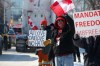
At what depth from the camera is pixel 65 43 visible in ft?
27.3

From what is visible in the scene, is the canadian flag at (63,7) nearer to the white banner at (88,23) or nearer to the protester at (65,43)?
the protester at (65,43)

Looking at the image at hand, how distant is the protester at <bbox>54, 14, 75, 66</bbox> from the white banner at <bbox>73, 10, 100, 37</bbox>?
0.84 metres

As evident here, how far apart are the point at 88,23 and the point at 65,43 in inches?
43.6

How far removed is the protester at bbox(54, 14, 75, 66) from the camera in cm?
830

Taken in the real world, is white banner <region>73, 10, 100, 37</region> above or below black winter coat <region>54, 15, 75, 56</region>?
above

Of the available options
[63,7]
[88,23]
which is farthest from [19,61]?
[88,23]

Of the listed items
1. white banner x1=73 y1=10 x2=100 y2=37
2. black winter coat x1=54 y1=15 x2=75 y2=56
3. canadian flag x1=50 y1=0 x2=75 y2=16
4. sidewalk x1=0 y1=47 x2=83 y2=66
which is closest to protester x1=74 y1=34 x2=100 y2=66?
white banner x1=73 y1=10 x2=100 y2=37

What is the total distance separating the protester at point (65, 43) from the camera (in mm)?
8297

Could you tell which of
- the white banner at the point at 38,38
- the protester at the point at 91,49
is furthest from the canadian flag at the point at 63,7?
the white banner at the point at 38,38

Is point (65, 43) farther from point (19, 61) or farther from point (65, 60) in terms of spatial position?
point (19, 61)

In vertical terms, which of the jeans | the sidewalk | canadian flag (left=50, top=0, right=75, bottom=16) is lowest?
the sidewalk

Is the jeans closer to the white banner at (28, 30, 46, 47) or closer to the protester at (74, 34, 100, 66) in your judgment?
the protester at (74, 34, 100, 66)

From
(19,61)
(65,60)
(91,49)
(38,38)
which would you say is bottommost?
(19,61)

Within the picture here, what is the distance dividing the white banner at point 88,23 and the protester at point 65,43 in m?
0.84
